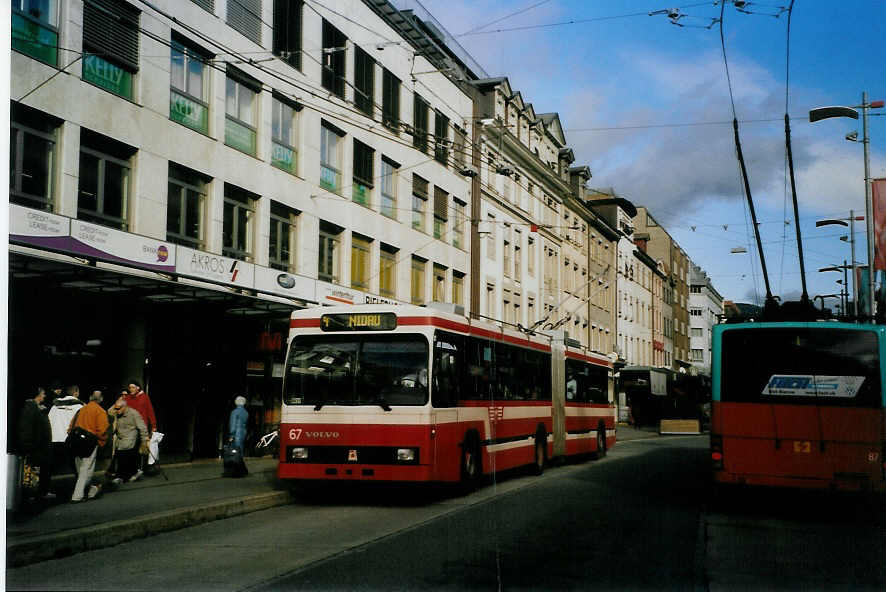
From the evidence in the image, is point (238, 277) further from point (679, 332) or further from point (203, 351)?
point (679, 332)

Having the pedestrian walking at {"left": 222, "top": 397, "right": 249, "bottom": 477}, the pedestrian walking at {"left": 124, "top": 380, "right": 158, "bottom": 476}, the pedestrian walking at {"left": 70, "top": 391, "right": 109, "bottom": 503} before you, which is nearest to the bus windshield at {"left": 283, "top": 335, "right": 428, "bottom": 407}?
the pedestrian walking at {"left": 70, "top": 391, "right": 109, "bottom": 503}

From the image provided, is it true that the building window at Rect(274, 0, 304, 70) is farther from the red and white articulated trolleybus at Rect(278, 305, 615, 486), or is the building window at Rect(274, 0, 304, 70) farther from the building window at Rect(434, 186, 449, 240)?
the red and white articulated trolleybus at Rect(278, 305, 615, 486)

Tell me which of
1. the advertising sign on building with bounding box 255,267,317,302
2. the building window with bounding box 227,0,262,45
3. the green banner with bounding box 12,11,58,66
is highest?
the building window with bounding box 227,0,262,45

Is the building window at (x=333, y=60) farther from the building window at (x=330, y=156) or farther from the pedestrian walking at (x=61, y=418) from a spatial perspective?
the pedestrian walking at (x=61, y=418)

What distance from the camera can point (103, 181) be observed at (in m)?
18.4

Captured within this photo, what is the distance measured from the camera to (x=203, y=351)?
72.5ft

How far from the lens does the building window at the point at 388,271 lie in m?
31.1

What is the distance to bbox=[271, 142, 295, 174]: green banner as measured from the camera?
81.5ft

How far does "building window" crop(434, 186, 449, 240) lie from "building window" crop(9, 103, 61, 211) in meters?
19.5

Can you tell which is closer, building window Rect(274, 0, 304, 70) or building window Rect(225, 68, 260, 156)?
building window Rect(225, 68, 260, 156)

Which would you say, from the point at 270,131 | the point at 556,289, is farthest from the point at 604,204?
the point at 270,131

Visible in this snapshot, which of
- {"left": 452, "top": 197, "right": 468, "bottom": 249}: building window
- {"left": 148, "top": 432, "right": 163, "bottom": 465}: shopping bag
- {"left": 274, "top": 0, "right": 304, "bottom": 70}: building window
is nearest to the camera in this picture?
{"left": 148, "top": 432, "right": 163, "bottom": 465}: shopping bag

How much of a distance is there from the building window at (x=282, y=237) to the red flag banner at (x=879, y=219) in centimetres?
1397

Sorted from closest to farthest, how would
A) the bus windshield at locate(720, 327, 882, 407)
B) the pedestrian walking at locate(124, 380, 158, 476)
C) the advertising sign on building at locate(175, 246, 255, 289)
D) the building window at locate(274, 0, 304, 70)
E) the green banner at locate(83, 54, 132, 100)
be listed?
the bus windshield at locate(720, 327, 882, 407) < the pedestrian walking at locate(124, 380, 158, 476) < the green banner at locate(83, 54, 132, 100) < the advertising sign on building at locate(175, 246, 255, 289) < the building window at locate(274, 0, 304, 70)
